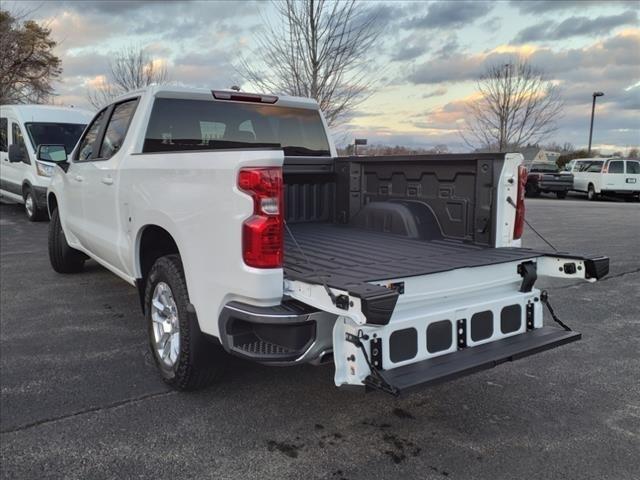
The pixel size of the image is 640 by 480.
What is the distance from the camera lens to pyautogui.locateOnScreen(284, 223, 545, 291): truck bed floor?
9.25 ft

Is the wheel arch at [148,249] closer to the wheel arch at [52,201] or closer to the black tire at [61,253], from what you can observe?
the black tire at [61,253]

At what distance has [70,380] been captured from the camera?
381cm

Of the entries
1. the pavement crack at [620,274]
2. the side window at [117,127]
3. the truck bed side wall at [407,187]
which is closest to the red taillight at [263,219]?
the truck bed side wall at [407,187]

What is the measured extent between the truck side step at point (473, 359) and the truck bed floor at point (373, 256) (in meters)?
0.45

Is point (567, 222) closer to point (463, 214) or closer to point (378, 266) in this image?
point (463, 214)

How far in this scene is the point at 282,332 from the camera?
2734 mm

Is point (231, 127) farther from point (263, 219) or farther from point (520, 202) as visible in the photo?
point (520, 202)

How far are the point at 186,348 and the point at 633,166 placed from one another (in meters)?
24.5

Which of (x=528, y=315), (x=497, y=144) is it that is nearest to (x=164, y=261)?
(x=528, y=315)

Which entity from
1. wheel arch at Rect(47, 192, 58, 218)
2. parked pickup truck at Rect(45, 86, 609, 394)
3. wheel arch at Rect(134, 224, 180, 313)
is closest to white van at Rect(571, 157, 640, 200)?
parked pickup truck at Rect(45, 86, 609, 394)

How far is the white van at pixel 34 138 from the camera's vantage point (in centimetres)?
1145

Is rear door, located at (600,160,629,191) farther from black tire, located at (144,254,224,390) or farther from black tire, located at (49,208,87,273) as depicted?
black tire, located at (144,254,224,390)

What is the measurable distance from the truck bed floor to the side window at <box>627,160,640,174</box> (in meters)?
22.7

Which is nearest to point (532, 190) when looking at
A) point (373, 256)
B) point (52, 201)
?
point (52, 201)
